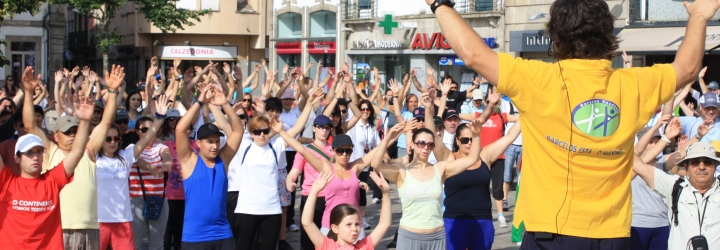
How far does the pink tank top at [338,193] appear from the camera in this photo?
27.7 ft

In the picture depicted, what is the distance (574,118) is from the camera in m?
2.85

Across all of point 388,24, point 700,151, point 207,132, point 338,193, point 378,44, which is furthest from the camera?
point 378,44

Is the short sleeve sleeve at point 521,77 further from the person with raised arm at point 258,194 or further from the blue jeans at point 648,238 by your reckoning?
the person with raised arm at point 258,194

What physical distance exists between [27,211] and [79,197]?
2.90ft

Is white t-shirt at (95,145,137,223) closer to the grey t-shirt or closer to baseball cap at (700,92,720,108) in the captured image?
the grey t-shirt

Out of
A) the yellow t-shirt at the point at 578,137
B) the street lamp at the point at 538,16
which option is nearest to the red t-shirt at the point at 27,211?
the yellow t-shirt at the point at 578,137

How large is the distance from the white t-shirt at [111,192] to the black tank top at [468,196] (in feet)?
9.70

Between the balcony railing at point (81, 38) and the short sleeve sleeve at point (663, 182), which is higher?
the balcony railing at point (81, 38)

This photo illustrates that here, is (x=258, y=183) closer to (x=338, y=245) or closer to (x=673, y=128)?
(x=338, y=245)

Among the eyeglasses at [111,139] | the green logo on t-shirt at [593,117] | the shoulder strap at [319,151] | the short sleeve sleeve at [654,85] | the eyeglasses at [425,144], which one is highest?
the short sleeve sleeve at [654,85]

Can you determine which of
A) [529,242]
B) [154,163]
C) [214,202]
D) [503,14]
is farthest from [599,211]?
[503,14]

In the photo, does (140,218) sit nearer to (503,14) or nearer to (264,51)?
(503,14)

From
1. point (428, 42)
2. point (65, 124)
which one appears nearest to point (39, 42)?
point (428, 42)

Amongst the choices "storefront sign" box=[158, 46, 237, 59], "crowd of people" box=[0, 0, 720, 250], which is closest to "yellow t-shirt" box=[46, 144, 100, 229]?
"crowd of people" box=[0, 0, 720, 250]
